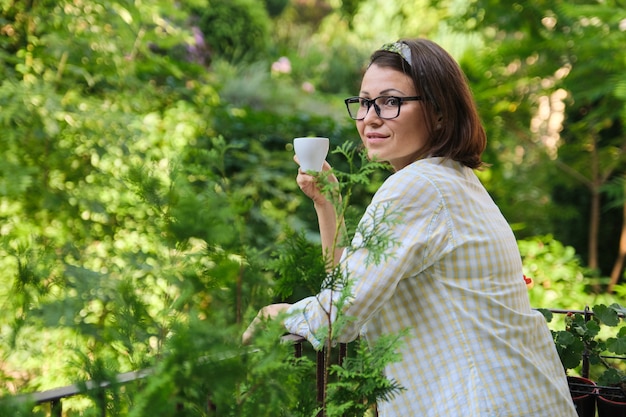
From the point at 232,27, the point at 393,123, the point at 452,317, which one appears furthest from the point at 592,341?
the point at 232,27

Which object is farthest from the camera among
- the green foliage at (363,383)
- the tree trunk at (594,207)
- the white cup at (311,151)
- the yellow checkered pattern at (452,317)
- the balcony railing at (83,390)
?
the tree trunk at (594,207)

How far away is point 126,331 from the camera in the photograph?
86 cm

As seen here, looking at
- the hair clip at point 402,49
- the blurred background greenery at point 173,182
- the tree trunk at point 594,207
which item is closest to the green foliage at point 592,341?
the hair clip at point 402,49

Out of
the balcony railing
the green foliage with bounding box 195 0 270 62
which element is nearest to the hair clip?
the balcony railing

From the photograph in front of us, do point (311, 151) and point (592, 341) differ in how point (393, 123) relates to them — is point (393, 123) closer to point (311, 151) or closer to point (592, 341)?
point (311, 151)

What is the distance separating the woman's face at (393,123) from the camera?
1554 millimetres

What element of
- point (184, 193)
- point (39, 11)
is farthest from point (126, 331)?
point (39, 11)

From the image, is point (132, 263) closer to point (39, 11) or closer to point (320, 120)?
point (39, 11)

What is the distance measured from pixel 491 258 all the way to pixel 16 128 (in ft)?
8.50

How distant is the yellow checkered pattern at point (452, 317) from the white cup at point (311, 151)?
0.62 ft

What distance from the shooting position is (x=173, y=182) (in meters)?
0.88

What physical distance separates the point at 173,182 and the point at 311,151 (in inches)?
24.9

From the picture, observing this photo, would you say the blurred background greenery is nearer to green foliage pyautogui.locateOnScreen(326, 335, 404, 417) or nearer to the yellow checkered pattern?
green foliage pyautogui.locateOnScreen(326, 335, 404, 417)

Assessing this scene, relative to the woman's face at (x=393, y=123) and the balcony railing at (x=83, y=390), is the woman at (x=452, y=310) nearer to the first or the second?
the woman's face at (x=393, y=123)
